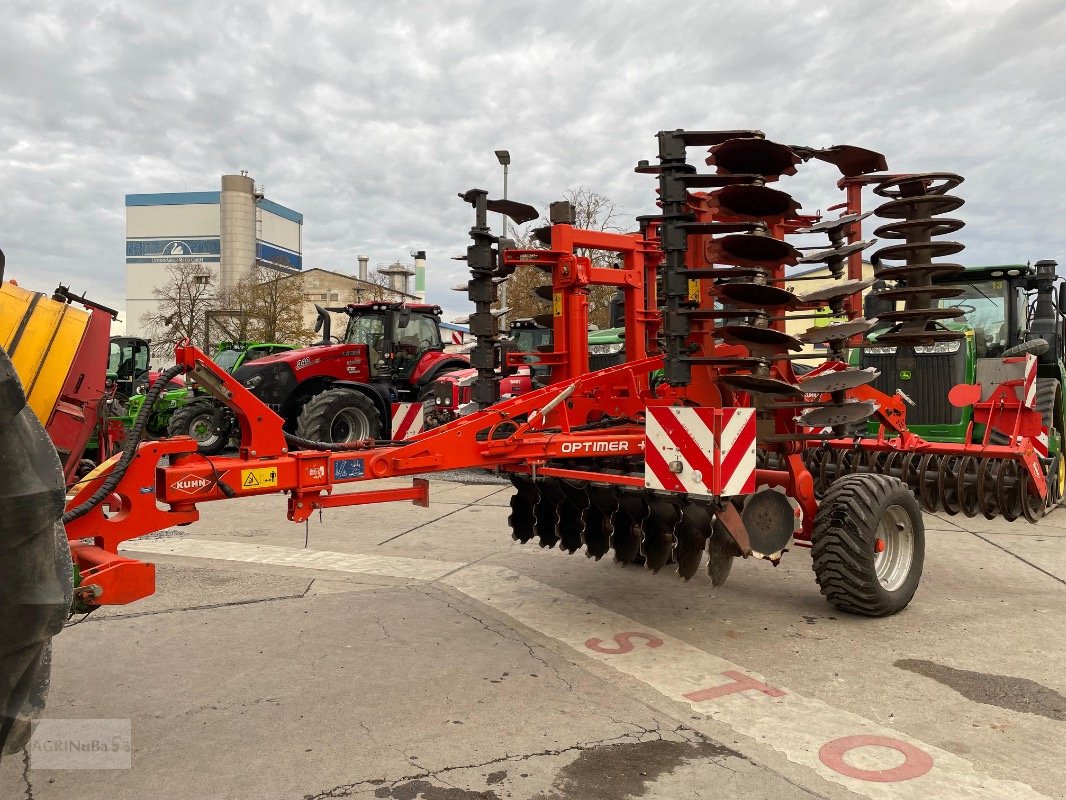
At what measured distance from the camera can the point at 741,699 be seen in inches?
151

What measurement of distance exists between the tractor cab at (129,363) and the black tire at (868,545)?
1383 cm

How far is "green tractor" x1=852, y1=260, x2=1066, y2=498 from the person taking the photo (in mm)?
8906

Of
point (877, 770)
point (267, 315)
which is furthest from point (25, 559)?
point (267, 315)

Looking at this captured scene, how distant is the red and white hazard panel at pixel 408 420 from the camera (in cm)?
658

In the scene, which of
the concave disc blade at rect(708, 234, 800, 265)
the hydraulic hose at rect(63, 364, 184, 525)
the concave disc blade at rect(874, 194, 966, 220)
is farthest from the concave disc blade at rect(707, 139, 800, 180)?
the hydraulic hose at rect(63, 364, 184, 525)

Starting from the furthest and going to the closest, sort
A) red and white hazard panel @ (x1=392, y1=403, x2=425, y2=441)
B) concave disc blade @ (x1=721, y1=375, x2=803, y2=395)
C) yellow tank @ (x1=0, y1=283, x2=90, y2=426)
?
red and white hazard panel @ (x1=392, y1=403, x2=425, y2=441), concave disc blade @ (x1=721, y1=375, x2=803, y2=395), yellow tank @ (x1=0, y1=283, x2=90, y2=426)

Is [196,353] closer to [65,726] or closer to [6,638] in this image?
[65,726]

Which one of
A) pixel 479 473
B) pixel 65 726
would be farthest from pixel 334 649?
pixel 479 473

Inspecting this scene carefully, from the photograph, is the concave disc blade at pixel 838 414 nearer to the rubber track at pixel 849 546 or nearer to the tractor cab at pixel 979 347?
the rubber track at pixel 849 546

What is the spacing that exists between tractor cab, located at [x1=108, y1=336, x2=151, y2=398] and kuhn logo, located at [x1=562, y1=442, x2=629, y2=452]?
13.1m

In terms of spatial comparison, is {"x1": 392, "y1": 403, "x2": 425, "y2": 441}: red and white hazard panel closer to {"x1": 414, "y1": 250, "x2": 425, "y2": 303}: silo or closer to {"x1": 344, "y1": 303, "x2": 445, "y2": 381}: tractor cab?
{"x1": 344, "y1": 303, "x2": 445, "y2": 381}: tractor cab

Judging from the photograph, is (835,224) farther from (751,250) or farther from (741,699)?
(741,699)

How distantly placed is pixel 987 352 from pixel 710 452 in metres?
6.82

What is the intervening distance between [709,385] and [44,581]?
3911mm
